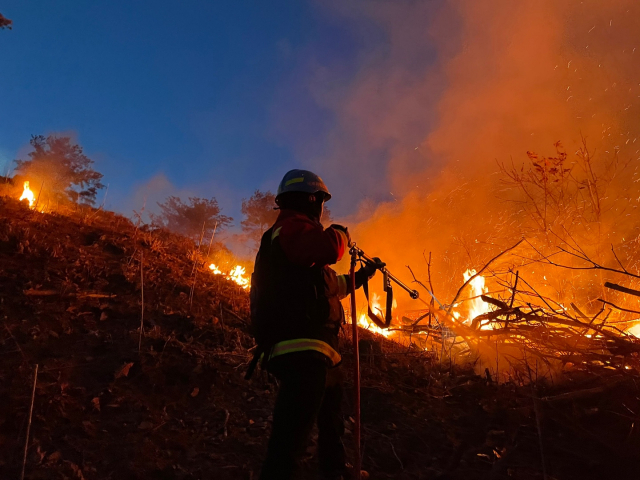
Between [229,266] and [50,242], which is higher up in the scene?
[229,266]

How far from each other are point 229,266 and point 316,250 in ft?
23.5

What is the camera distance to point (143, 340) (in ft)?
15.3

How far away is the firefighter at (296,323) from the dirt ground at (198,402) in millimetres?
875

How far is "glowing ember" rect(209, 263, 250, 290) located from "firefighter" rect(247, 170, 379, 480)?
565cm

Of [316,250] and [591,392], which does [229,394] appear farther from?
[591,392]

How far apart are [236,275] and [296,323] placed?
6554 mm

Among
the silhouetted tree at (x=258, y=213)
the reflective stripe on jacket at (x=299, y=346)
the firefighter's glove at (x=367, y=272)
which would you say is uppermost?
the silhouetted tree at (x=258, y=213)

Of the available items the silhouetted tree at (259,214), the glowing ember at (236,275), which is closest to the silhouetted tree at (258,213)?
the silhouetted tree at (259,214)

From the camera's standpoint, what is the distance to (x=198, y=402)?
386 centimetres

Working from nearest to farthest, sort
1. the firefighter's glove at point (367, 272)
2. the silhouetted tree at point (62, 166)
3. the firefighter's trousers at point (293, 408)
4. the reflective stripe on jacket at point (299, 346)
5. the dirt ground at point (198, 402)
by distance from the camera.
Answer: the firefighter's trousers at point (293, 408)
the reflective stripe on jacket at point (299, 346)
the dirt ground at point (198, 402)
the firefighter's glove at point (367, 272)
the silhouetted tree at point (62, 166)

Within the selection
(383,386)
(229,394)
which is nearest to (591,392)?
(383,386)

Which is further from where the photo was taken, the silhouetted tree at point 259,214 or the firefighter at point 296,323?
the silhouetted tree at point 259,214

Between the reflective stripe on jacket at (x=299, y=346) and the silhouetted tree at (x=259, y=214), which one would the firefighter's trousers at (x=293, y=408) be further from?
the silhouetted tree at (x=259, y=214)

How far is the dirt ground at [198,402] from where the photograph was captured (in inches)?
112
